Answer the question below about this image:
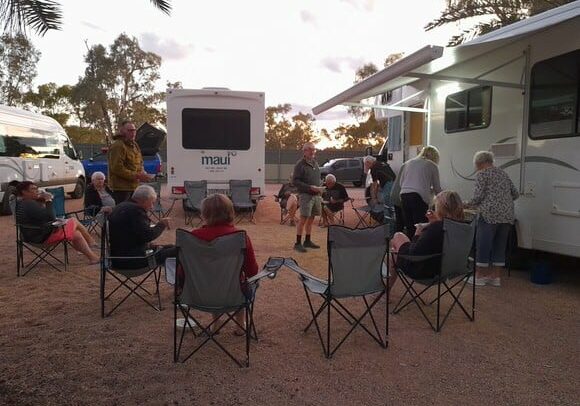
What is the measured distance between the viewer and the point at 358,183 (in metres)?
20.8

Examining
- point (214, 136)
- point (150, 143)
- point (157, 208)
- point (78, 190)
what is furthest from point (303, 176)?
point (78, 190)

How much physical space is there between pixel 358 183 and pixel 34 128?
1324cm

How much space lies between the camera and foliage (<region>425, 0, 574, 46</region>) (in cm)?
869

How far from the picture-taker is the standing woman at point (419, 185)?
520 centimetres

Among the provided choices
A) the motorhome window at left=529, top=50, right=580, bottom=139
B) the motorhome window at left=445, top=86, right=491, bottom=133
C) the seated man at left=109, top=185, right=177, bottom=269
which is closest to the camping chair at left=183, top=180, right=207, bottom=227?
the motorhome window at left=445, top=86, right=491, bottom=133

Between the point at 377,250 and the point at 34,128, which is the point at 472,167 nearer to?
the point at 377,250

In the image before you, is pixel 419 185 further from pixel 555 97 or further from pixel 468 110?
pixel 555 97

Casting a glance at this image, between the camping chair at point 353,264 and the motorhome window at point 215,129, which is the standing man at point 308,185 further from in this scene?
the motorhome window at point 215,129

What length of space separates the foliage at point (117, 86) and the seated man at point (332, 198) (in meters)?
21.1

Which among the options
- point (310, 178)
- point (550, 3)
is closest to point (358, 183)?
point (550, 3)

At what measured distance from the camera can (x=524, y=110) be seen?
488 cm

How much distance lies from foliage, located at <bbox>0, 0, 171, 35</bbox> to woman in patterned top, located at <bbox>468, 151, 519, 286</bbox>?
3.80 meters

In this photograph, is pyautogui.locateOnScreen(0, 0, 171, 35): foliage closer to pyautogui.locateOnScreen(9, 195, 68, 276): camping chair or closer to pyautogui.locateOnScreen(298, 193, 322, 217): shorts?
pyautogui.locateOnScreen(9, 195, 68, 276): camping chair

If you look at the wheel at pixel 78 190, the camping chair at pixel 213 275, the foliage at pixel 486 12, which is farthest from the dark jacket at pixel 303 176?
the wheel at pixel 78 190
